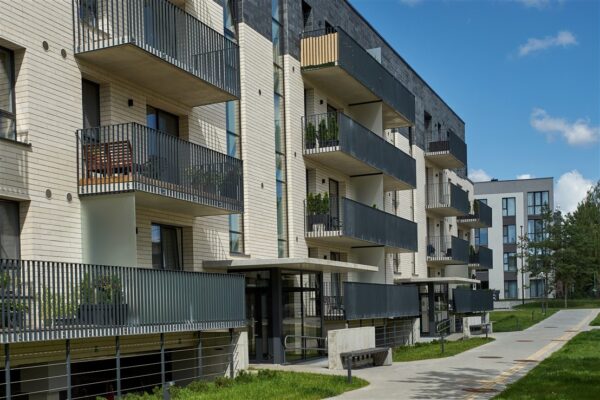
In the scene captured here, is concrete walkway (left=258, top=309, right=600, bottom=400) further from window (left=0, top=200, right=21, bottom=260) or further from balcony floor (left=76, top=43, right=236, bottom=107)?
balcony floor (left=76, top=43, right=236, bottom=107)

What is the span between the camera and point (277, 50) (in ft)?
85.2

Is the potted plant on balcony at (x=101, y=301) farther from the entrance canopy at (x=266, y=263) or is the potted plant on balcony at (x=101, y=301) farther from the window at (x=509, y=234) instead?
the window at (x=509, y=234)

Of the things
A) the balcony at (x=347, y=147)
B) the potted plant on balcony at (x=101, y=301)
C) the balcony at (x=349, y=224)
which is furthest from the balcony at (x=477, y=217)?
the potted plant on balcony at (x=101, y=301)

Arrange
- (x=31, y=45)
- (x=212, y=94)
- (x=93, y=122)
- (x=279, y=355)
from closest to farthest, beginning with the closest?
(x=31, y=45) → (x=93, y=122) → (x=212, y=94) → (x=279, y=355)

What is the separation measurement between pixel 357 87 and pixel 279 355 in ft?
37.9

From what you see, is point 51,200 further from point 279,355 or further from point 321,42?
point 321,42

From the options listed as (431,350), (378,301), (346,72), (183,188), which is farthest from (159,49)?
(431,350)

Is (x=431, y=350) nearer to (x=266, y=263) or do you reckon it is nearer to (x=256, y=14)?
(x=266, y=263)

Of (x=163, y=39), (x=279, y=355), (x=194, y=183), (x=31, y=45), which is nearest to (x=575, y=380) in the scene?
(x=279, y=355)

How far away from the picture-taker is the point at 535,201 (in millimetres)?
100125

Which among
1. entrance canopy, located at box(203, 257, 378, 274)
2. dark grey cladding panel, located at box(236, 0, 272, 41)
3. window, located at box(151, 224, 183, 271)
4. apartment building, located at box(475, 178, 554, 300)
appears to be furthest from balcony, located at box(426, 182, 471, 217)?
apartment building, located at box(475, 178, 554, 300)

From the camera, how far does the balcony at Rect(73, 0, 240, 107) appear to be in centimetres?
1599

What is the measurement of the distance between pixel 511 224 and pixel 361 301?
7836 centimetres

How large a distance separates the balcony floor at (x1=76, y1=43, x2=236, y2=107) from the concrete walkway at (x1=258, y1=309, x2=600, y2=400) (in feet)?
23.6
